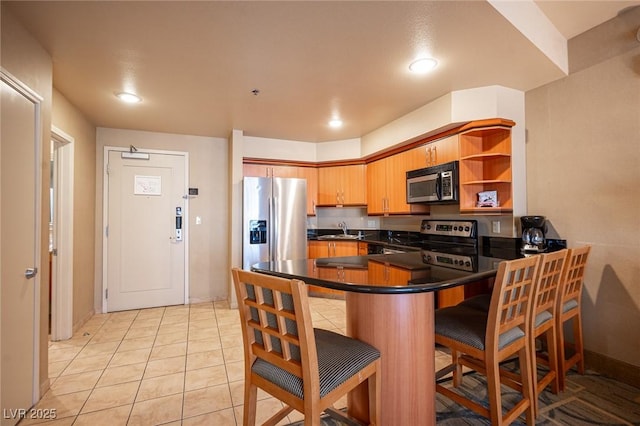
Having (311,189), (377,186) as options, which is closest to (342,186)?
(311,189)

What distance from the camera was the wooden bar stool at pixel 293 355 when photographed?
1070 mm

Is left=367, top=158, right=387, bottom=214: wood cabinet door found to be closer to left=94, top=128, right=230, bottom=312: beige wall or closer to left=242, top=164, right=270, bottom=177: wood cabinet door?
left=242, top=164, right=270, bottom=177: wood cabinet door

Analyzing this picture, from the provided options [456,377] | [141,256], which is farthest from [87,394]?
[456,377]

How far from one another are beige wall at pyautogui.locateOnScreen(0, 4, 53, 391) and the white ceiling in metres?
0.08

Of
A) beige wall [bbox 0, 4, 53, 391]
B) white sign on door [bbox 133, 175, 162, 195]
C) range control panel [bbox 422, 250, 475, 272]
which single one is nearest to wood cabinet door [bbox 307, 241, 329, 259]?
white sign on door [bbox 133, 175, 162, 195]

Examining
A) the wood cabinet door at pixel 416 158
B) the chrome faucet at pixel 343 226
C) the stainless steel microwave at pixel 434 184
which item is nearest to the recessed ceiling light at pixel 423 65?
the stainless steel microwave at pixel 434 184

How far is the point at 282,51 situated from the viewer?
2107 millimetres

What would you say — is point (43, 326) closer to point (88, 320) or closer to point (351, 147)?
point (88, 320)

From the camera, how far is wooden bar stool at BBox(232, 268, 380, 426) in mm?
1070

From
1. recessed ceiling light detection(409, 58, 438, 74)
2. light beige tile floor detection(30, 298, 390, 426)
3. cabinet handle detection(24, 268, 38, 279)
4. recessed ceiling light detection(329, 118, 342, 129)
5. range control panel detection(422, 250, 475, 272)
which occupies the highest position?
recessed ceiling light detection(329, 118, 342, 129)

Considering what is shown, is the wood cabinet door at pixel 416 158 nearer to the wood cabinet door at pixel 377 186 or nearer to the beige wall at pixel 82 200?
the wood cabinet door at pixel 377 186

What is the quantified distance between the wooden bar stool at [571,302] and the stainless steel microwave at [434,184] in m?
1.10

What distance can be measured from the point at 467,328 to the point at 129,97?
341cm

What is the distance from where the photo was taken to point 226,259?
171 inches
